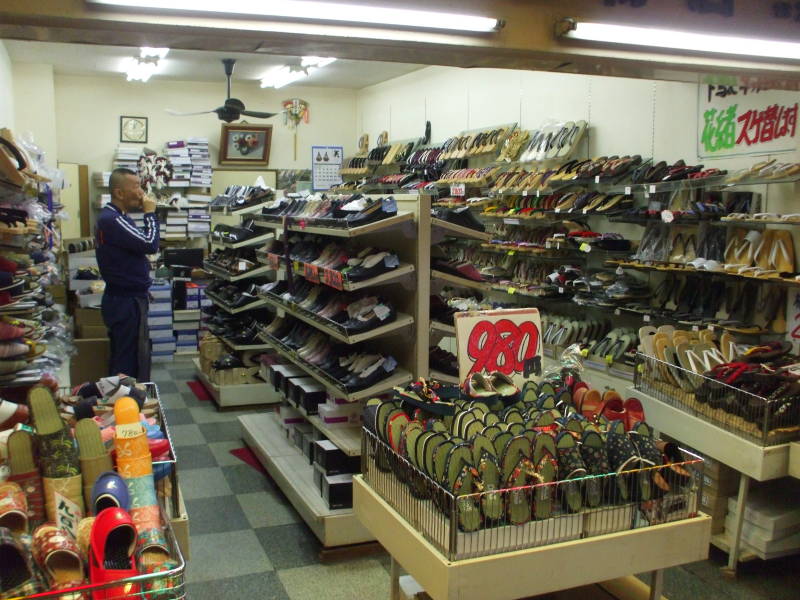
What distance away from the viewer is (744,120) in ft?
16.0

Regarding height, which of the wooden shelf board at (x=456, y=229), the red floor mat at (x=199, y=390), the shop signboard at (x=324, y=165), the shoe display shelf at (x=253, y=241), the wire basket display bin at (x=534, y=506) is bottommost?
the red floor mat at (x=199, y=390)

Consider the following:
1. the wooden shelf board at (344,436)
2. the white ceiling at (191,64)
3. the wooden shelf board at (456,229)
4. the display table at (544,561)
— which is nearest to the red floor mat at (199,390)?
the wooden shelf board at (344,436)

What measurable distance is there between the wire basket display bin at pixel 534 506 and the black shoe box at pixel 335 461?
165 cm

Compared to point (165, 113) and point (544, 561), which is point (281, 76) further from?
point (544, 561)

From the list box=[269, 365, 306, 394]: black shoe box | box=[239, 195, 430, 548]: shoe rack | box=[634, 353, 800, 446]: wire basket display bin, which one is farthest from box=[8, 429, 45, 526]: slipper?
box=[269, 365, 306, 394]: black shoe box

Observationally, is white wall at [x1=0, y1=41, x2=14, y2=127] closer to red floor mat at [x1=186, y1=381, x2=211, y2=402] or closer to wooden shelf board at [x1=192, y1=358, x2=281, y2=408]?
red floor mat at [x1=186, y1=381, x2=211, y2=402]

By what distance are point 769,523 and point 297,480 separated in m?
2.53

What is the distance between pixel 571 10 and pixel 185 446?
168 inches

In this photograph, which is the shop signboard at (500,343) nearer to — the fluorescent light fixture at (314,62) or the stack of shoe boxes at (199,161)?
the fluorescent light fixture at (314,62)

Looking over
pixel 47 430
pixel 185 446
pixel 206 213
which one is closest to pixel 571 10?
pixel 47 430

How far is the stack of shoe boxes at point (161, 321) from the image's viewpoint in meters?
8.59

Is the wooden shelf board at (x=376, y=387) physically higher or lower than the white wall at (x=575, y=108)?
lower

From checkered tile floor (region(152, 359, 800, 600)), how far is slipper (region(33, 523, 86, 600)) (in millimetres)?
1932

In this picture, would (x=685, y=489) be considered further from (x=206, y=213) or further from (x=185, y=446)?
(x=206, y=213)
